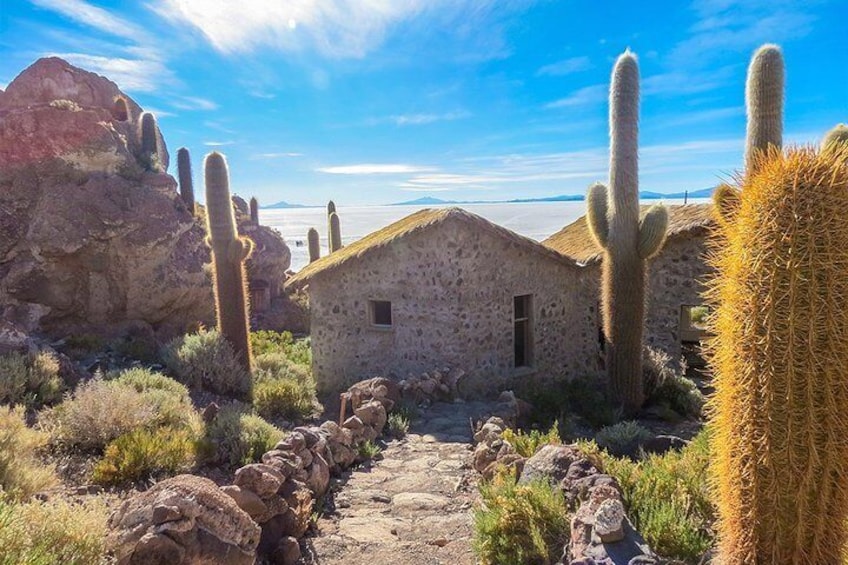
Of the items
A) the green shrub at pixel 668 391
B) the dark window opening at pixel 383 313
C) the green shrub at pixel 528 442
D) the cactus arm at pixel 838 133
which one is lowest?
the green shrub at pixel 668 391

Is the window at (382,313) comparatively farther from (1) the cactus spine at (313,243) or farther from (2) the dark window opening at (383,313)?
(1) the cactus spine at (313,243)

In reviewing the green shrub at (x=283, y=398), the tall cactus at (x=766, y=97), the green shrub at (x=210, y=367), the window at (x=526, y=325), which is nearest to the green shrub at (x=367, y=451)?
the green shrub at (x=283, y=398)

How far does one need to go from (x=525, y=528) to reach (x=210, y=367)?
320 inches

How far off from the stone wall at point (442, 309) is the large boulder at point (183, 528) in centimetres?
666

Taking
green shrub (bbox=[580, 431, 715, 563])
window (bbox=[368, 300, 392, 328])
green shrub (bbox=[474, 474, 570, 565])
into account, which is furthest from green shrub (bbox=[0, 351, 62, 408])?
green shrub (bbox=[580, 431, 715, 563])

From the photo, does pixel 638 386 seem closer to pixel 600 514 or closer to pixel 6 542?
pixel 600 514

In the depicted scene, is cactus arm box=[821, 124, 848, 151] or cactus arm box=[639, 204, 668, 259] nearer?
cactus arm box=[639, 204, 668, 259]

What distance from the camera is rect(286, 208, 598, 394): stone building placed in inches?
397

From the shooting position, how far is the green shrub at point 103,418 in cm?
571

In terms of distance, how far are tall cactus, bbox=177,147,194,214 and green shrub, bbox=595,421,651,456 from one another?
46.4 feet

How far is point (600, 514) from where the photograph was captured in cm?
340

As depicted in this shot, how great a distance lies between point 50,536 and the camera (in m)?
3.11

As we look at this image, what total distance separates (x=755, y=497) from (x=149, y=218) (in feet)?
49.7

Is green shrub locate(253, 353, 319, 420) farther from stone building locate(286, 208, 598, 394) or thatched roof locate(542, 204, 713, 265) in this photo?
thatched roof locate(542, 204, 713, 265)
